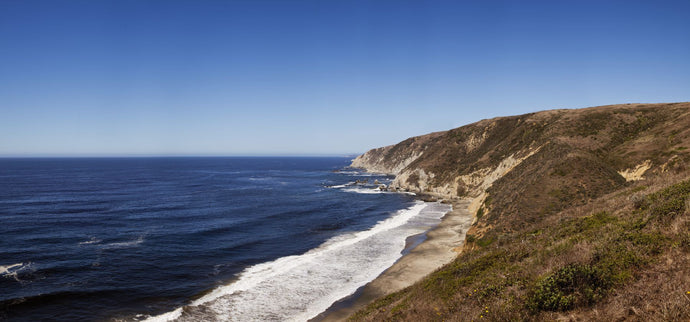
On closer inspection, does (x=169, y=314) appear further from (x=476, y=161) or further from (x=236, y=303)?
(x=476, y=161)

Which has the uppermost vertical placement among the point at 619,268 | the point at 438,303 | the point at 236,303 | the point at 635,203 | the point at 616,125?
the point at 616,125

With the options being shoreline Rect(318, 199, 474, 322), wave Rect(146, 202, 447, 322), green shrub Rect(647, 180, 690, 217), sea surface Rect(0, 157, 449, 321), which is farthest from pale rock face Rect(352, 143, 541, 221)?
green shrub Rect(647, 180, 690, 217)

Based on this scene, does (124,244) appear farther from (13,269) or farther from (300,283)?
(300,283)

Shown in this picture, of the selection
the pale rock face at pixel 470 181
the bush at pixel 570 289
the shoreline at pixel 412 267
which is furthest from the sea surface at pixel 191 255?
the bush at pixel 570 289

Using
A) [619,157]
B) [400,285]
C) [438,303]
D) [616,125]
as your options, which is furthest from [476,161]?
[438,303]

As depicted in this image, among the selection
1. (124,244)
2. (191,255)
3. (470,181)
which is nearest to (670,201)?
(191,255)

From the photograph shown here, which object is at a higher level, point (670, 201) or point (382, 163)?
point (670, 201)

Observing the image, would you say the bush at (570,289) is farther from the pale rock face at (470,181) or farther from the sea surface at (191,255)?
the pale rock face at (470,181)
